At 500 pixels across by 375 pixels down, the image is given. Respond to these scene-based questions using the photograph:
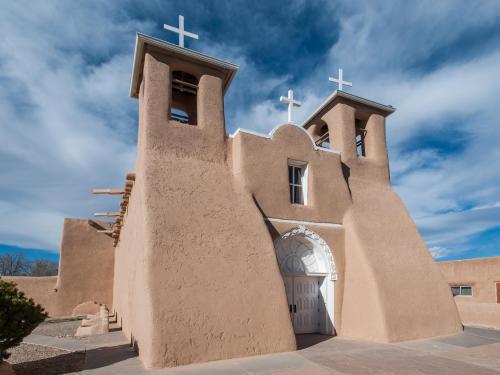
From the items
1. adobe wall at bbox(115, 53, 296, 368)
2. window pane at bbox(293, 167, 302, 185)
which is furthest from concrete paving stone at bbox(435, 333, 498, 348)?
window pane at bbox(293, 167, 302, 185)

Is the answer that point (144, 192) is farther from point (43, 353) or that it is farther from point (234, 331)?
point (43, 353)

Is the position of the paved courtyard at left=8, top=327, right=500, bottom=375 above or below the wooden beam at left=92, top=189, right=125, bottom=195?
below

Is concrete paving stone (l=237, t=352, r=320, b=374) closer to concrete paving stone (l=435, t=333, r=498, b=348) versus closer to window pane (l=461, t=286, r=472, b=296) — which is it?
concrete paving stone (l=435, t=333, r=498, b=348)

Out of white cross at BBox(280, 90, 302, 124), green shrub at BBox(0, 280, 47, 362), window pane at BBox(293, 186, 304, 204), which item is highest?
white cross at BBox(280, 90, 302, 124)

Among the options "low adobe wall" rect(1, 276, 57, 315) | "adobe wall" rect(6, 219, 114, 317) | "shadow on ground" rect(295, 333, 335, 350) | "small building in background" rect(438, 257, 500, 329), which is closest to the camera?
"shadow on ground" rect(295, 333, 335, 350)

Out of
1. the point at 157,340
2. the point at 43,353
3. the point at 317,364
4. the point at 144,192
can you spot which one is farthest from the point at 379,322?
the point at 43,353

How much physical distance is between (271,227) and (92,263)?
12483 mm

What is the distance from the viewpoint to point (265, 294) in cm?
798

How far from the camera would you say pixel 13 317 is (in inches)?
234

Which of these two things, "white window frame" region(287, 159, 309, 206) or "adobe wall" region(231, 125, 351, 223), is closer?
"adobe wall" region(231, 125, 351, 223)

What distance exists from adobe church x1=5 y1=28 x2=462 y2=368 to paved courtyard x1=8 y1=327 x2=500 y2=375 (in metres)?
0.39

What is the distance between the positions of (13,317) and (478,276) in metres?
18.0

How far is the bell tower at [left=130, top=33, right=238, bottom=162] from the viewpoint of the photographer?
30.9 feet

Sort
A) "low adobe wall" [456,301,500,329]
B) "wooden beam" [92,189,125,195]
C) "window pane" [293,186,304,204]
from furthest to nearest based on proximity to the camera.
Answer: "wooden beam" [92,189,125,195] → "low adobe wall" [456,301,500,329] → "window pane" [293,186,304,204]
